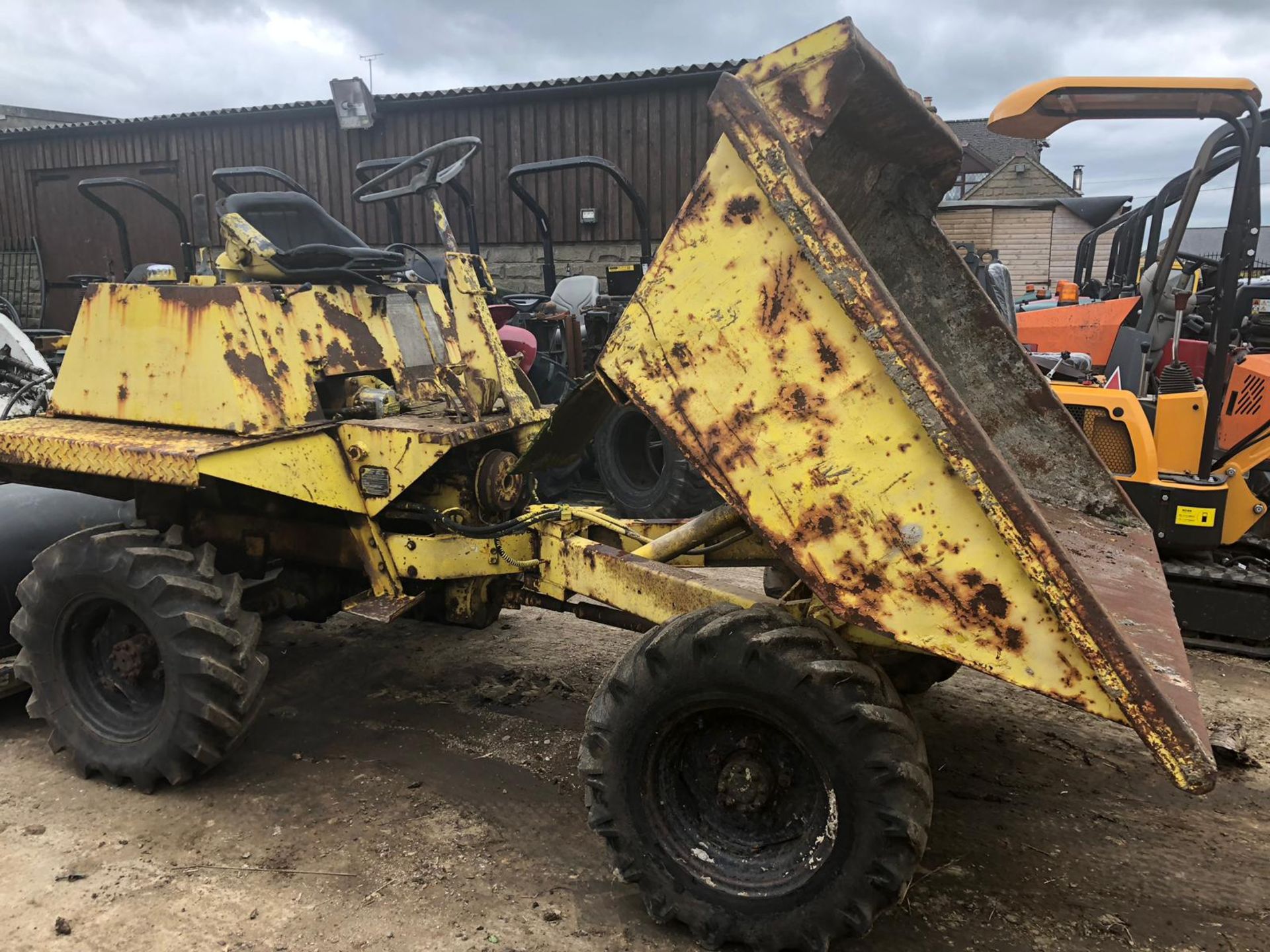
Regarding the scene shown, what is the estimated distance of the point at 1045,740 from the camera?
11.9 feet

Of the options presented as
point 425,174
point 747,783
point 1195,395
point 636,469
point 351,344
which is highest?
point 425,174

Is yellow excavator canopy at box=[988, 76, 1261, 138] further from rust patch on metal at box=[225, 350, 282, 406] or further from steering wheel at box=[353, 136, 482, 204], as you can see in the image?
rust patch on metal at box=[225, 350, 282, 406]

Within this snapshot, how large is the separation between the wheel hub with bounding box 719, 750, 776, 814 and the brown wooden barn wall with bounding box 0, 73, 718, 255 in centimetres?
948

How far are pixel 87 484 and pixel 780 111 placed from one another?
3.03m

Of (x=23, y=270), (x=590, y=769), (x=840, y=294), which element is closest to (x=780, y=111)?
(x=840, y=294)

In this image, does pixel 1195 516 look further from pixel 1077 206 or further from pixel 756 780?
pixel 1077 206

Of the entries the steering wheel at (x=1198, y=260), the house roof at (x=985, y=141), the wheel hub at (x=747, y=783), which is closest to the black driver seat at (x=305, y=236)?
the wheel hub at (x=747, y=783)

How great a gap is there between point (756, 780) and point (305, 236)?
317cm

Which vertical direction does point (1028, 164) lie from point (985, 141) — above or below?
below

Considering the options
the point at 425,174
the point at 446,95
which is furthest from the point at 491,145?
the point at 425,174

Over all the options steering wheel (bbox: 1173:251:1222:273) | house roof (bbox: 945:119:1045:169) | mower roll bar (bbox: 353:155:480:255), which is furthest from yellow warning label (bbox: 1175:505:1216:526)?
house roof (bbox: 945:119:1045:169)

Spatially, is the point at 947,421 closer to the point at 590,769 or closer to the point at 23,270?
the point at 590,769

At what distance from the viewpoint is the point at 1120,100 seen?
146 inches

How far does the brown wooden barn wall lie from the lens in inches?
439
